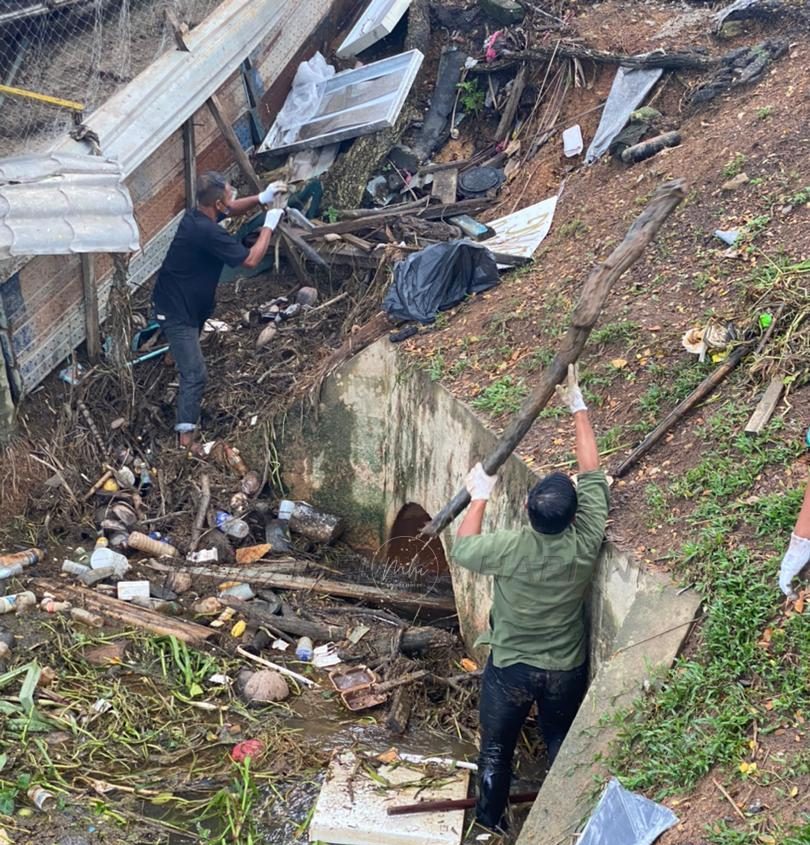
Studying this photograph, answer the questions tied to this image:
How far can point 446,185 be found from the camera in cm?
959

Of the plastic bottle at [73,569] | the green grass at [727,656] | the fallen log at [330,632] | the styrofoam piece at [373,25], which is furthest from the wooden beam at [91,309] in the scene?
the green grass at [727,656]

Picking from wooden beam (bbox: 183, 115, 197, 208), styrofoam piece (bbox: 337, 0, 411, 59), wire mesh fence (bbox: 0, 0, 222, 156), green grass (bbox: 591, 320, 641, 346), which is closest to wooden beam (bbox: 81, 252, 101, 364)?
wire mesh fence (bbox: 0, 0, 222, 156)

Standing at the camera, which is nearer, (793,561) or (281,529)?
(793,561)

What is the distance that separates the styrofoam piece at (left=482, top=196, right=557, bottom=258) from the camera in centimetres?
848

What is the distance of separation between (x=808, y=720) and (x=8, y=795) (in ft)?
13.5

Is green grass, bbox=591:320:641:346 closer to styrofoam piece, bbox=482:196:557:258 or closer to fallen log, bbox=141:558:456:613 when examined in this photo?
styrofoam piece, bbox=482:196:557:258

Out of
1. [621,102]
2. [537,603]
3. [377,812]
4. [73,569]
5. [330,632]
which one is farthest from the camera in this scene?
[621,102]

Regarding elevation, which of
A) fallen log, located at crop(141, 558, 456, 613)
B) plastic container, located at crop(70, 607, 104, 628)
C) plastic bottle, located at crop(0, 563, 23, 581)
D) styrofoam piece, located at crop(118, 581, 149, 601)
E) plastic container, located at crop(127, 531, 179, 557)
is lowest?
fallen log, located at crop(141, 558, 456, 613)

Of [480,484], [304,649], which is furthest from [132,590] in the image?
[480,484]

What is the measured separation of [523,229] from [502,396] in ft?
7.67

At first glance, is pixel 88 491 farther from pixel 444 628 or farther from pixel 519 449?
pixel 519 449

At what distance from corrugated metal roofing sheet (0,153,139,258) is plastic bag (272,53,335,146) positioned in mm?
2875

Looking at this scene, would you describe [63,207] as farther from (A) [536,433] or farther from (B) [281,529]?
(A) [536,433]

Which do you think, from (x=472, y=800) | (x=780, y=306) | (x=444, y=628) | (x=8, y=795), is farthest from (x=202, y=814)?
(x=780, y=306)
